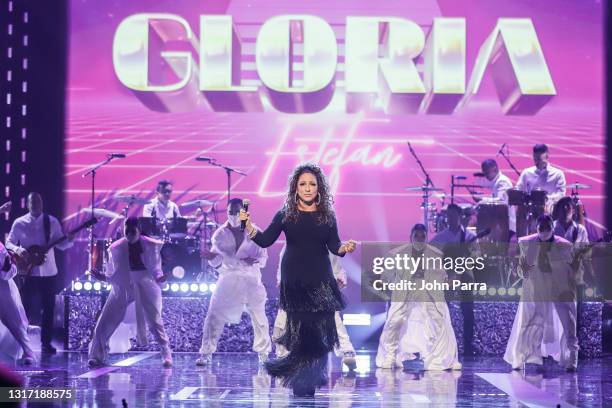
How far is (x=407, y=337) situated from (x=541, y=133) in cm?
452

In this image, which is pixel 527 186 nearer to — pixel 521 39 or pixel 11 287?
pixel 521 39

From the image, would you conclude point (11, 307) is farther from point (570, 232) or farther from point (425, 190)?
point (570, 232)

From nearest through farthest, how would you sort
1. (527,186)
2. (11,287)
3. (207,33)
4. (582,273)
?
(11,287)
(582,273)
(527,186)
(207,33)

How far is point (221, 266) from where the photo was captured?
1085cm

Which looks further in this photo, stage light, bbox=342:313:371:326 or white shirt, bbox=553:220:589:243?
stage light, bbox=342:313:371:326

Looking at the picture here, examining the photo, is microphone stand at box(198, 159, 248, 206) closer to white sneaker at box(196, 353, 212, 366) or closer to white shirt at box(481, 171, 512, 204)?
white sneaker at box(196, 353, 212, 366)

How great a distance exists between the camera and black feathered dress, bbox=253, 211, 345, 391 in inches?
262

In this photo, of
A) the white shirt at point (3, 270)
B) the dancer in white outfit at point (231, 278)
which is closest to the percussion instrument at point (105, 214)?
the dancer in white outfit at point (231, 278)

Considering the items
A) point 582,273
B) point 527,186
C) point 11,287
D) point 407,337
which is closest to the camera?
point 11,287

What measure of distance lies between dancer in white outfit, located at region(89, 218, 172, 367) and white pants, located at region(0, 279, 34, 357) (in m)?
0.79

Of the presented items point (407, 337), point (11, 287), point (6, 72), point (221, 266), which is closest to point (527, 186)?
point (407, 337)

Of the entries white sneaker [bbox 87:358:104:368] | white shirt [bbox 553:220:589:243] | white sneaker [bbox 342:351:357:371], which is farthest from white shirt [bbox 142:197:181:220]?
white shirt [bbox 553:220:589:243]

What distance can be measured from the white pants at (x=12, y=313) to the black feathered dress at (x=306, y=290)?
4109 mm

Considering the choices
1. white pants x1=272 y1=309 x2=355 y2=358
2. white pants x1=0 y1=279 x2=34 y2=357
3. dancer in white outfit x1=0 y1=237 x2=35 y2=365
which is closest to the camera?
dancer in white outfit x1=0 y1=237 x2=35 y2=365
